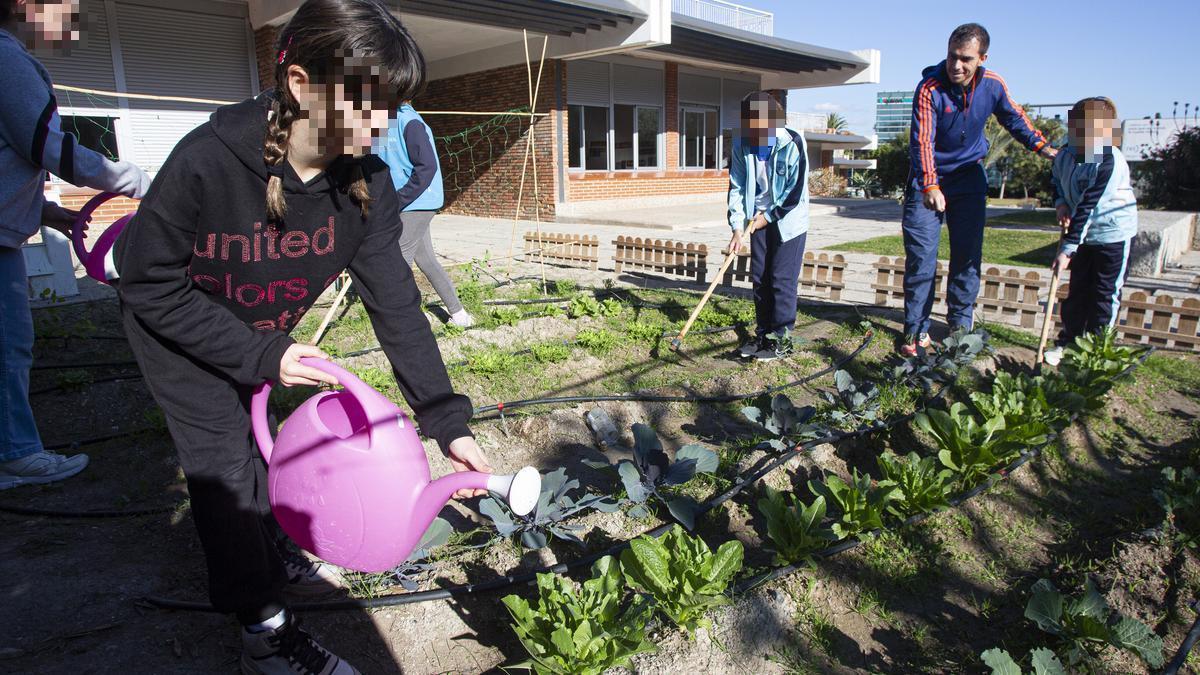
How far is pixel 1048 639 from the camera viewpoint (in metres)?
2.22

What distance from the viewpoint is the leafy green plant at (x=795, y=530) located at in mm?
2379

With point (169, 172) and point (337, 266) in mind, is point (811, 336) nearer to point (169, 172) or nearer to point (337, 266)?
point (337, 266)

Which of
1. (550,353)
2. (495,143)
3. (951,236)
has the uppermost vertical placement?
(495,143)

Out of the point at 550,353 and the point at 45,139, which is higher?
the point at 45,139

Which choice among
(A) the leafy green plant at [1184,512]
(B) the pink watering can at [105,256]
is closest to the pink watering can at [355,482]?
(B) the pink watering can at [105,256]

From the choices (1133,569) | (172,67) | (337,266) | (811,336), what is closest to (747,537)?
(1133,569)

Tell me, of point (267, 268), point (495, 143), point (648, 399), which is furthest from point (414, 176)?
point (495, 143)

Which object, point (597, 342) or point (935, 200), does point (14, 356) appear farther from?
point (935, 200)

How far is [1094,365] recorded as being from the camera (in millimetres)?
3955

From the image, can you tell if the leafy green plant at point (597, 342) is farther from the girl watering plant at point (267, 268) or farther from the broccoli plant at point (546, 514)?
the girl watering plant at point (267, 268)

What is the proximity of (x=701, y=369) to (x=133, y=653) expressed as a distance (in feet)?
11.1

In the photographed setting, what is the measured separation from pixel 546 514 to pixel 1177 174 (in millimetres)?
17117

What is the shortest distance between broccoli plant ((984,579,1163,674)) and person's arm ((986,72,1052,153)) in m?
3.37

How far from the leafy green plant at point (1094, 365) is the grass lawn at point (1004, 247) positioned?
4775 mm
